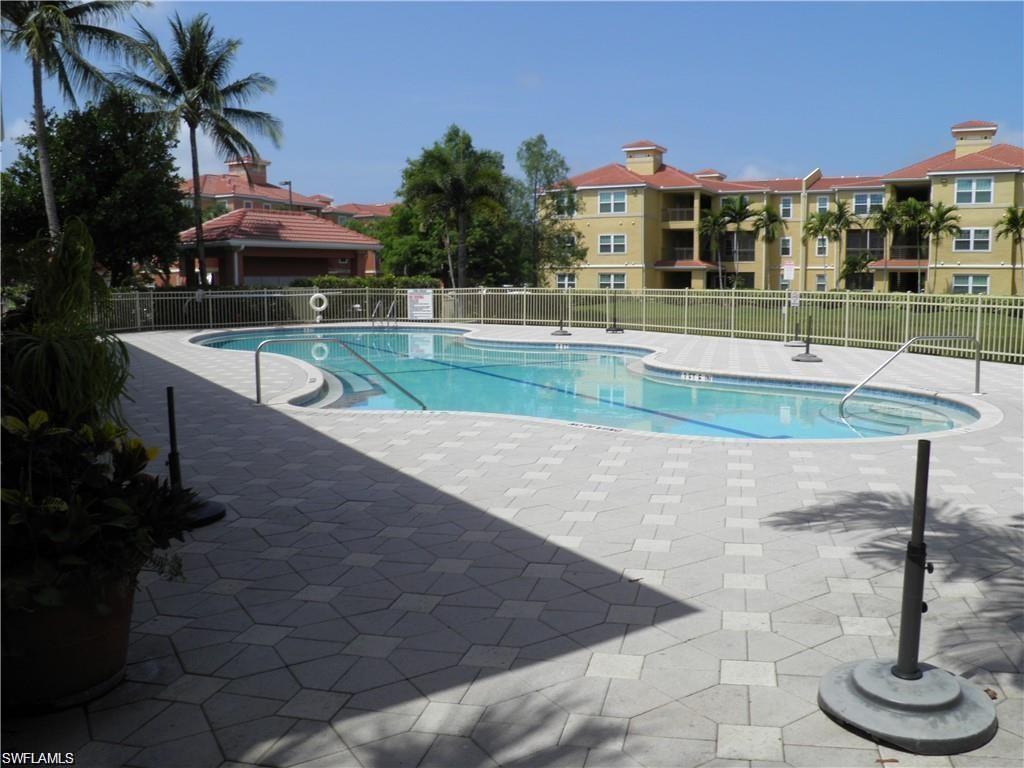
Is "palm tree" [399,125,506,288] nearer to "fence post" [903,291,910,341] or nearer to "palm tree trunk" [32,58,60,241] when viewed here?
"palm tree trunk" [32,58,60,241]

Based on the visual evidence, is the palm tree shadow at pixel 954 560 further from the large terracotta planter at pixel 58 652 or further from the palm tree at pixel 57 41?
the palm tree at pixel 57 41

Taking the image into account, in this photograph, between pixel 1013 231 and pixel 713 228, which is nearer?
pixel 1013 231

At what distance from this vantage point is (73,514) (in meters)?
3.22

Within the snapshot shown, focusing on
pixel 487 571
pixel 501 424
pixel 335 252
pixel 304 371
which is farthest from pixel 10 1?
pixel 487 571

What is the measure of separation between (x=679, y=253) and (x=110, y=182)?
34.4 meters

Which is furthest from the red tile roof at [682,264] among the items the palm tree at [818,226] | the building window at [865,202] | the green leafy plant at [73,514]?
the green leafy plant at [73,514]

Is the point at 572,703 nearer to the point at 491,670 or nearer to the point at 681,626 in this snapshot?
the point at 491,670

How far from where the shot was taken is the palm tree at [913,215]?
45.1m

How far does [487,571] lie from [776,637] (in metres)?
1.74

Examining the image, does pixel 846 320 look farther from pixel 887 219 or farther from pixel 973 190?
pixel 887 219

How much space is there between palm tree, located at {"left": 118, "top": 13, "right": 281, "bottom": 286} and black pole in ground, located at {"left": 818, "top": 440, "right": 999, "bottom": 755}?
96.4ft

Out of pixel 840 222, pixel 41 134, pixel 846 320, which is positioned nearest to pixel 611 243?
pixel 840 222

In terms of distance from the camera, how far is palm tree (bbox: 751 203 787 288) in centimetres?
5253

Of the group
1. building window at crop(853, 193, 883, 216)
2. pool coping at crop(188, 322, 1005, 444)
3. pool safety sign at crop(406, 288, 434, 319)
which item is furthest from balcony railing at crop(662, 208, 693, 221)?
pool coping at crop(188, 322, 1005, 444)
